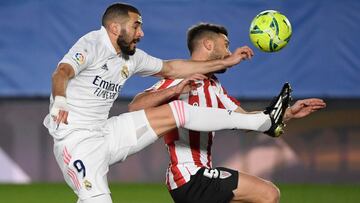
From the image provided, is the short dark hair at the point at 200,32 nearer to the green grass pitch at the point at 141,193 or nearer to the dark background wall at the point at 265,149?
the green grass pitch at the point at 141,193

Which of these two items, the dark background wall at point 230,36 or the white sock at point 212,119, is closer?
the white sock at point 212,119

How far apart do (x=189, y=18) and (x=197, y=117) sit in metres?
6.30

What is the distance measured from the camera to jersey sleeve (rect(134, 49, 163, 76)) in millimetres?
6766

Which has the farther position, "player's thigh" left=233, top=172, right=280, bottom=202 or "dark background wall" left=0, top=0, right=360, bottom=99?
"dark background wall" left=0, top=0, right=360, bottom=99

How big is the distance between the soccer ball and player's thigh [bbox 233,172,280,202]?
1046 mm

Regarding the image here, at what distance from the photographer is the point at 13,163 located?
13039 mm

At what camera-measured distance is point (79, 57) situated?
242 inches

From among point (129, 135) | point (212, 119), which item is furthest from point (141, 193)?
point (212, 119)

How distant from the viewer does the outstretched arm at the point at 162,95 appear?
250 inches

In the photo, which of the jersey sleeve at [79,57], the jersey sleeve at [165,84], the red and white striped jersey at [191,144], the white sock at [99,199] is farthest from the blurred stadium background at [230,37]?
the white sock at [99,199]

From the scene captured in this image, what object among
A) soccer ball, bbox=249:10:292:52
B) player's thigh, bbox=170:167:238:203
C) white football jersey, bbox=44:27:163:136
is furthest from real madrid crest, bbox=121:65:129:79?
soccer ball, bbox=249:10:292:52

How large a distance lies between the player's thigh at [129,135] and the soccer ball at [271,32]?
108 centimetres

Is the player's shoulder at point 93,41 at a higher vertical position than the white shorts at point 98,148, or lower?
higher

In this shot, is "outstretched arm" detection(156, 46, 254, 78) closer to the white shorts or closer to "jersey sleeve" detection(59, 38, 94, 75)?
the white shorts
